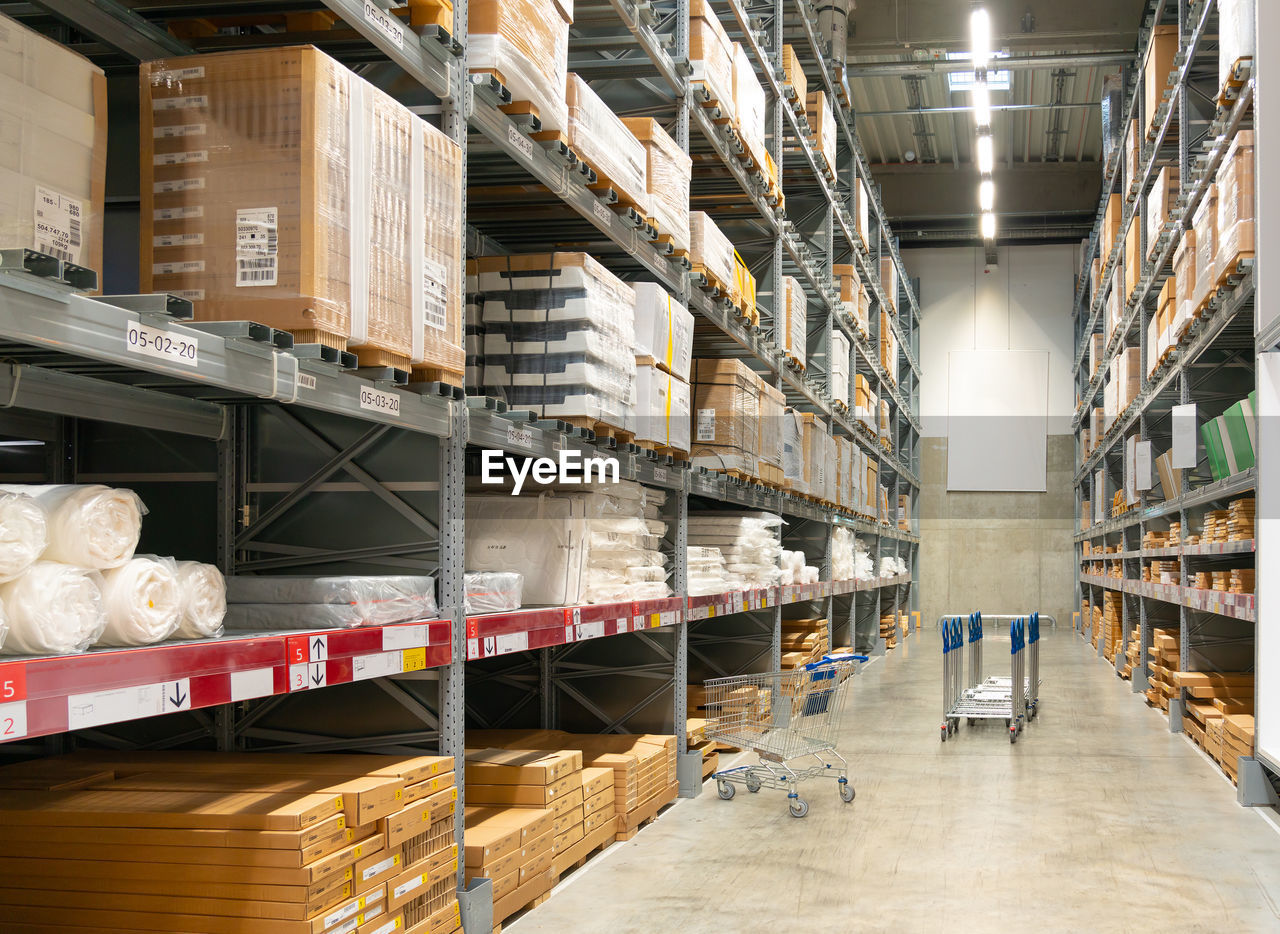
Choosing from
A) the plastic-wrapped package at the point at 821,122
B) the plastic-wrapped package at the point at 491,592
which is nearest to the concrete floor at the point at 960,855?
the plastic-wrapped package at the point at 491,592

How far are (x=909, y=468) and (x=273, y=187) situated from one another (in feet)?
75.2

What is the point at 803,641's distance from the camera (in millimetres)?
13609

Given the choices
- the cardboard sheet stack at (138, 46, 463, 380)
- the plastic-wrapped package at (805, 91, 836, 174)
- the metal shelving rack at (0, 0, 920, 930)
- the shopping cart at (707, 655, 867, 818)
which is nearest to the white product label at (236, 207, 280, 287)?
the cardboard sheet stack at (138, 46, 463, 380)

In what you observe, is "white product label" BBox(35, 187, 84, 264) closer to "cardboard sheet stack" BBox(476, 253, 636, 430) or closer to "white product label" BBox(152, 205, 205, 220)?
"white product label" BBox(152, 205, 205, 220)

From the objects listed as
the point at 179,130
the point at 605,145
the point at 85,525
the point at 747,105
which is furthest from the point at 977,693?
the point at 85,525

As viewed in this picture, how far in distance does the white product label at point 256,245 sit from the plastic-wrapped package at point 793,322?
748 cm

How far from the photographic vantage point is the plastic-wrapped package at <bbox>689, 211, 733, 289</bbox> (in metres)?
7.92

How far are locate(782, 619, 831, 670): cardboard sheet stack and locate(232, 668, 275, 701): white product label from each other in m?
9.99

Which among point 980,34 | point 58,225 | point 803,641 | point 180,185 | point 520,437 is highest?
point 980,34

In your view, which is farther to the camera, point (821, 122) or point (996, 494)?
point (996, 494)

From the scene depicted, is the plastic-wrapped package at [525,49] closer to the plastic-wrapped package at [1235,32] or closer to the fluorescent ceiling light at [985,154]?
the plastic-wrapped package at [1235,32]

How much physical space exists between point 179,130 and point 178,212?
26 centimetres

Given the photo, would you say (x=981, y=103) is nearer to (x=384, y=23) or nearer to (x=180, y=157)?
(x=384, y=23)

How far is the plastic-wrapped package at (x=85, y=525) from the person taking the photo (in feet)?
9.44
